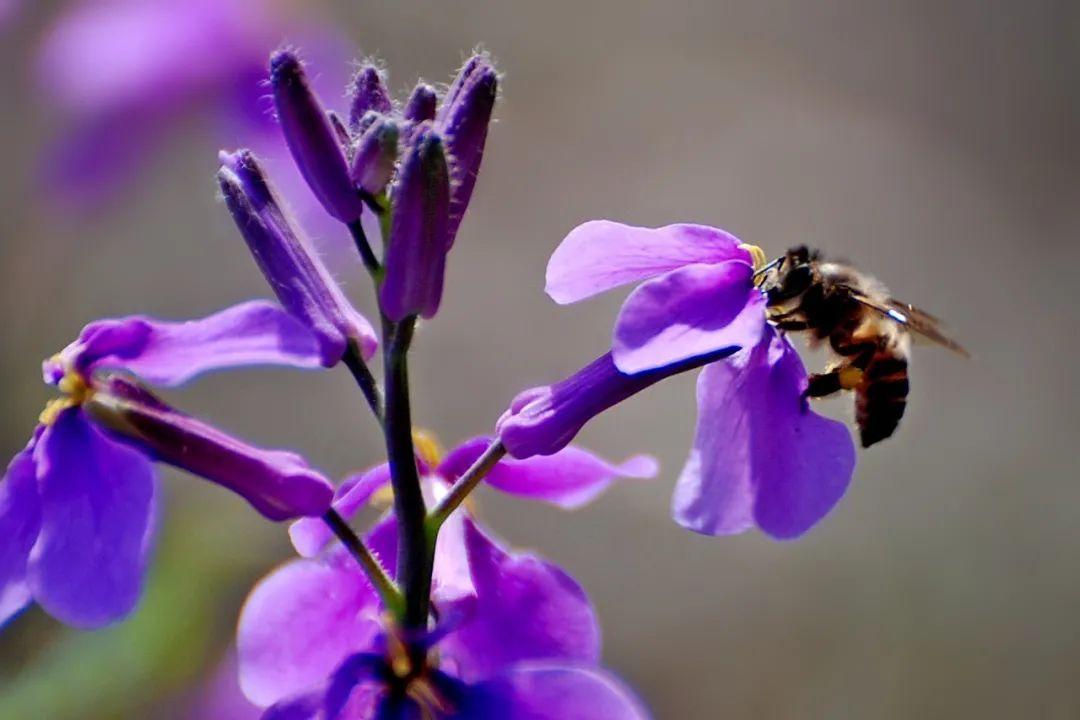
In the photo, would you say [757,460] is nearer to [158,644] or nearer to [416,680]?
[416,680]

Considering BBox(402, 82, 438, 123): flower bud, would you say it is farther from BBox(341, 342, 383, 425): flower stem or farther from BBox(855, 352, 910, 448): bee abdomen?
BBox(855, 352, 910, 448): bee abdomen

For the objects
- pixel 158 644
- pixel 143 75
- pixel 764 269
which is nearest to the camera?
pixel 764 269

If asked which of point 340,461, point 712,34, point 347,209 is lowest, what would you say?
point 340,461

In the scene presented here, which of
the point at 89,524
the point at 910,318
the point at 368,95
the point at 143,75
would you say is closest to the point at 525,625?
the point at 89,524

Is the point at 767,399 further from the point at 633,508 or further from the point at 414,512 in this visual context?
the point at 633,508

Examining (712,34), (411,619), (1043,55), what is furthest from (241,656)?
(1043,55)

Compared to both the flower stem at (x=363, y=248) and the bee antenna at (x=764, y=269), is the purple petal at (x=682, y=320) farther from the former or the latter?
the flower stem at (x=363, y=248)

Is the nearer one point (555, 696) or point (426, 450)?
point (555, 696)
